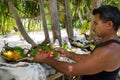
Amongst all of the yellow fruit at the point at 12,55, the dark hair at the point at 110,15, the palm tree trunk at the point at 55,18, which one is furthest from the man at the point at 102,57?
the palm tree trunk at the point at 55,18

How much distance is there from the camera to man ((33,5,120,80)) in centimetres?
201

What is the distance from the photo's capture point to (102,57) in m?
1.99

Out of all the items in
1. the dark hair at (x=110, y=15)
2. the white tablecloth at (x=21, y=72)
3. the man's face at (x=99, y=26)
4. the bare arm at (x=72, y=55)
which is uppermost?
the dark hair at (x=110, y=15)

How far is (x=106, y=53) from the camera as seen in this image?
201cm

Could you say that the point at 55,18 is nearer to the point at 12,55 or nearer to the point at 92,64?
the point at 12,55

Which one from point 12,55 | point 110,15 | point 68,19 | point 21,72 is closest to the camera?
point 110,15

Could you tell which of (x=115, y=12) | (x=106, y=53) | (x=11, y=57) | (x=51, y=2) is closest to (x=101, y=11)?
(x=115, y=12)

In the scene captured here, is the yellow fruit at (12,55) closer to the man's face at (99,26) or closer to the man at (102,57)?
the man at (102,57)

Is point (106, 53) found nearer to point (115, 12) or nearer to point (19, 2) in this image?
point (115, 12)

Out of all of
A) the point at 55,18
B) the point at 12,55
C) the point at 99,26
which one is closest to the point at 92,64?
the point at 99,26

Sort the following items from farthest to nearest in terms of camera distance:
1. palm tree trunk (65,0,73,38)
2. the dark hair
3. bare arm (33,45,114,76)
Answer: palm tree trunk (65,0,73,38), the dark hair, bare arm (33,45,114,76)

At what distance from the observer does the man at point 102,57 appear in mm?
2008

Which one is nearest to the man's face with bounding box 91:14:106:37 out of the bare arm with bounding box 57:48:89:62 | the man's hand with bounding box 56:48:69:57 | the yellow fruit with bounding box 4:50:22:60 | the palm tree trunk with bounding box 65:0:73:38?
the bare arm with bounding box 57:48:89:62

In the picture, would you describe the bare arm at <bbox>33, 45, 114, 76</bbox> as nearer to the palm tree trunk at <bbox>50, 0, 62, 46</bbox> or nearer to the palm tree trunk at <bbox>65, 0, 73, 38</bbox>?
the palm tree trunk at <bbox>50, 0, 62, 46</bbox>
